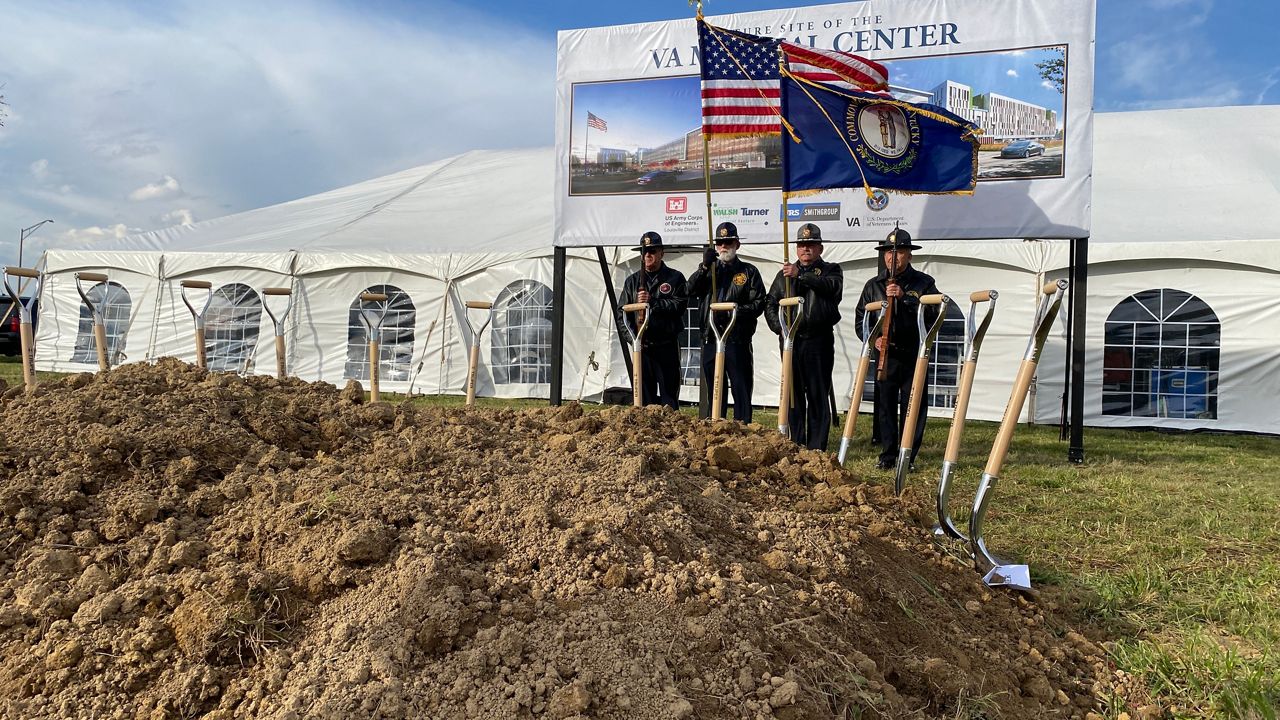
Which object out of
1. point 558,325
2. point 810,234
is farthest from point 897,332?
point 558,325

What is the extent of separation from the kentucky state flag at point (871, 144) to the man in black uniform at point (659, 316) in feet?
3.71

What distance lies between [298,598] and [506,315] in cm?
826

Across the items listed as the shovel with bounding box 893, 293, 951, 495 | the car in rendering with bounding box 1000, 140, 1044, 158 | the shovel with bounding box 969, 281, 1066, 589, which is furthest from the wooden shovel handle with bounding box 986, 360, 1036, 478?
the car in rendering with bounding box 1000, 140, 1044, 158

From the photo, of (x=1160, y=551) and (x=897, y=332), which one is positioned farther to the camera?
(x=897, y=332)

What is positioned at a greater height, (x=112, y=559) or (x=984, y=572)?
(x=112, y=559)

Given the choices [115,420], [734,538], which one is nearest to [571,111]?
[115,420]

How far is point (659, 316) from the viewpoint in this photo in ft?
20.6

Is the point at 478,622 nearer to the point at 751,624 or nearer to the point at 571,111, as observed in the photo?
the point at 751,624

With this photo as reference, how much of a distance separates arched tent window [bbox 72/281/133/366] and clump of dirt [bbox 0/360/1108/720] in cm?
956

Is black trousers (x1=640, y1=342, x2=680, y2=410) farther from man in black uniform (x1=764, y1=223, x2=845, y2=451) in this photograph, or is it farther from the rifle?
the rifle

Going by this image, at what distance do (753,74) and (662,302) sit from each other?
6.01 feet

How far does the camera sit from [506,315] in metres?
10.1

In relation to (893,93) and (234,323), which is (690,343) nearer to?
(893,93)

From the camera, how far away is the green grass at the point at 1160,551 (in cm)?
217
